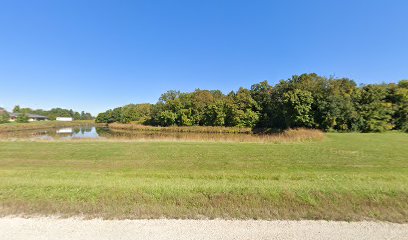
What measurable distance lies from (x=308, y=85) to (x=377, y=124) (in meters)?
10.8

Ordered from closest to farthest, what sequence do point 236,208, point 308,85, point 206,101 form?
1. point 236,208
2. point 308,85
3. point 206,101

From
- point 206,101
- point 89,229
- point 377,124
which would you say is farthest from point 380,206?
point 206,101

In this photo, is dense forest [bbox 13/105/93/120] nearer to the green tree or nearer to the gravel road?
the green tree

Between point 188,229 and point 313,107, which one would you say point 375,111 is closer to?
point 313,107

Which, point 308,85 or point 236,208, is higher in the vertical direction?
point 308,85

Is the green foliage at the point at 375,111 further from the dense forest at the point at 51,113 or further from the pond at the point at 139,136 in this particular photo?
the dense forest at the point at 51,113

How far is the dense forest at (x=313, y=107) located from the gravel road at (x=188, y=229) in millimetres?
28737

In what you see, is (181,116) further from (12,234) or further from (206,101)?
(12,234)

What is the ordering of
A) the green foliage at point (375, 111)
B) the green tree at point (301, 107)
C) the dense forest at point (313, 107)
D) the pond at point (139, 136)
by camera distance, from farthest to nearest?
the green tree at point (301, 107) → the dense forest at point (313, 107) → the green foliage at point (375, 111) → the pond at point (139, 136)

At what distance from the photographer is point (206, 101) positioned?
163 feet

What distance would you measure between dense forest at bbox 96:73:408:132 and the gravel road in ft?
94.3

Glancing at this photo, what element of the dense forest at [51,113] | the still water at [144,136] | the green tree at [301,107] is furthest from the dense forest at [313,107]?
the dense forest at [51,113]

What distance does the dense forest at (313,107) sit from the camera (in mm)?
26984

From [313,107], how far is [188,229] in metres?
33.4
